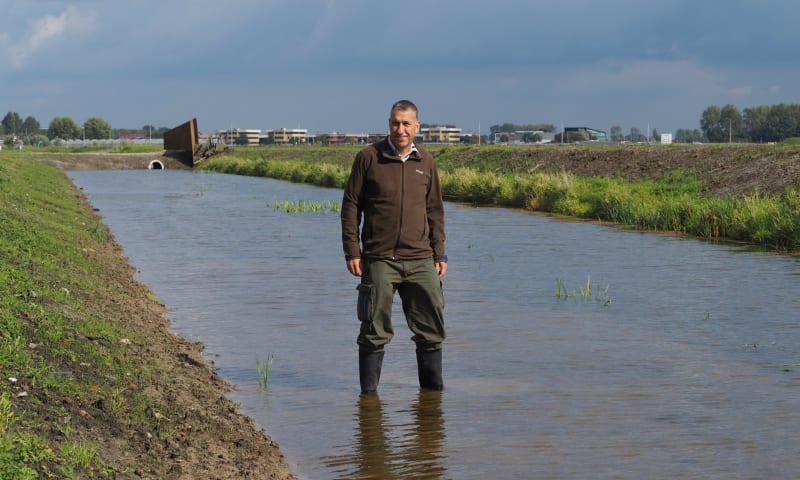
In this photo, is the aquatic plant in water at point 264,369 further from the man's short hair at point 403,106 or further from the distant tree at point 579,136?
the distant tree at point 579,136

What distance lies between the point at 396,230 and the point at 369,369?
1.36 metres

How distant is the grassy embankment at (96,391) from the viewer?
615 cm

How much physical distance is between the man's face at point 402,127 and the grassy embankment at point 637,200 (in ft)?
55.3

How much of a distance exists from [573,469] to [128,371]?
3565mm

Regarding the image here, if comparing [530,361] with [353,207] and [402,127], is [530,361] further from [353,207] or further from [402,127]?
[402,127]

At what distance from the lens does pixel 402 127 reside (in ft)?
27.3

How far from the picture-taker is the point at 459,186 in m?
45.6

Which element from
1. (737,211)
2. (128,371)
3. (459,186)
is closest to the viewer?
(128,371)

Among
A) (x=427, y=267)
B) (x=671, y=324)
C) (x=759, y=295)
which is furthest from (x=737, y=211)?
(x=427, y=267)

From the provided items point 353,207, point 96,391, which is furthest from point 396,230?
point 96,391

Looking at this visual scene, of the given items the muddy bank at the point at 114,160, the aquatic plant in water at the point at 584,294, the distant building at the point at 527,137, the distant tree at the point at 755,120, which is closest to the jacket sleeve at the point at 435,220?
the aquatic plant in water at the point at 584,294

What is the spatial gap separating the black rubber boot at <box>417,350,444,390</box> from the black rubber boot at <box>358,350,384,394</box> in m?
0.37

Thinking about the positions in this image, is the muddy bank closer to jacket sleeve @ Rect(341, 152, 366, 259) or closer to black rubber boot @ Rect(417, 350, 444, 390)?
black rubber boot @ Rect(417, 350, 444, 390)

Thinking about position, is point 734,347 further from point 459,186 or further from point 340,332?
point 459,186
